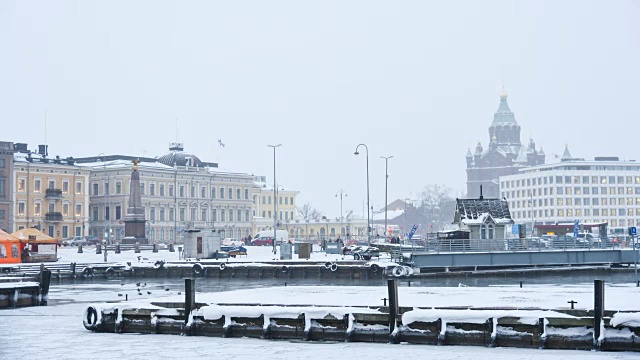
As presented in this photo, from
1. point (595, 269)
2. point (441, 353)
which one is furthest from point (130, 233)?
point (441, 353)

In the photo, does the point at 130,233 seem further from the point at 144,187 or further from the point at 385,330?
the point at 385,330

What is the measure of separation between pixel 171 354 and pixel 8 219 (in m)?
111

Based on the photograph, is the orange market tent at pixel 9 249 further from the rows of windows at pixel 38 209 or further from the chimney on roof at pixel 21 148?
the chimney on roof at pixel 21 148

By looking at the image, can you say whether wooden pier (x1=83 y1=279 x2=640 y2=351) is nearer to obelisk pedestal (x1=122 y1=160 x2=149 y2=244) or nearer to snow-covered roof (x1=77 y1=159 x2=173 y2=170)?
obelisk pedestal (x1=122 y1=160 x2=149 y2=244)

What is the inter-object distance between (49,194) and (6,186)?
7.95 m

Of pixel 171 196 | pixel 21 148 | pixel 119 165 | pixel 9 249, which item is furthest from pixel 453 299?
pixel 171 196

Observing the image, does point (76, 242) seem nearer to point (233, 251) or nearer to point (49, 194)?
point (49, 194)

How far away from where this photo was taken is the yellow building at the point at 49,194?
438 ft

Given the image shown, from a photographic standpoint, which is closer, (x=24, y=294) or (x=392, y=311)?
(x=392, y=311)

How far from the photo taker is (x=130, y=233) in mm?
108812

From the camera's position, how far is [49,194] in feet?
449

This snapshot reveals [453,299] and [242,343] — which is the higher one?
[453,299]

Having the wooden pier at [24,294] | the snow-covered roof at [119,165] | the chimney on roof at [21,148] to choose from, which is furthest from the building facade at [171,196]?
the wooden pier at [24,294]

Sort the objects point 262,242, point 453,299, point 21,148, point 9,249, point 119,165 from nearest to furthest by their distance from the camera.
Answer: point 453,299, point 9,249, point 262,242, point 21,148, point 119,165
